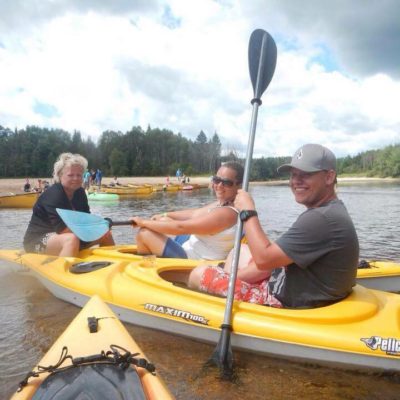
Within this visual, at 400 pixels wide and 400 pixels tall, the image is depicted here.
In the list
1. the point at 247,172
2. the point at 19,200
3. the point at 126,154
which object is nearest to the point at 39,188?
the point at 19,200

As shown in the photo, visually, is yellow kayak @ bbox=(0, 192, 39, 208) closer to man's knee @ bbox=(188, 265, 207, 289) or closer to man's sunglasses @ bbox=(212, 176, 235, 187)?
man's sunglasses @ bbox=(212, 176, 235, 187)

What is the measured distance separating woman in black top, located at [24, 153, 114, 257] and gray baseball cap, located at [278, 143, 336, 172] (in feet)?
9.44

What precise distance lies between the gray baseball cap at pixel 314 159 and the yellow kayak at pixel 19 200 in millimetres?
14271

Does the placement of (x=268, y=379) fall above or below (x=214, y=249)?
below

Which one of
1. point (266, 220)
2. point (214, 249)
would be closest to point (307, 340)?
point (214, 249)

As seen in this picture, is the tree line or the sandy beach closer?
the sandy beach

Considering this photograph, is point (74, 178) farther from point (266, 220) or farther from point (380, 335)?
point (266, 220)

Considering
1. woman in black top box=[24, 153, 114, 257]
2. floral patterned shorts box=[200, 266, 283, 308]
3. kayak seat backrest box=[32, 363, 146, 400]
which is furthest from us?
woman in black top box=[24, 153, 114, 257]

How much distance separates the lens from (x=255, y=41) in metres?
4.13

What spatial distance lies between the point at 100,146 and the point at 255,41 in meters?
62.5

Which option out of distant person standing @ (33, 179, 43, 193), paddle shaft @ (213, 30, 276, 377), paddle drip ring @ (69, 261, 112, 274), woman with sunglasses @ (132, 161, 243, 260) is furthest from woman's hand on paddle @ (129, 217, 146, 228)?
distant person standing @ (33, 179, 43, 193)

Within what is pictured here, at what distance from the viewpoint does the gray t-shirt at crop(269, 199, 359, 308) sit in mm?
2156

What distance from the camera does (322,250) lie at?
2.18 metres

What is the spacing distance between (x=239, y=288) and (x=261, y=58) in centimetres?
249
